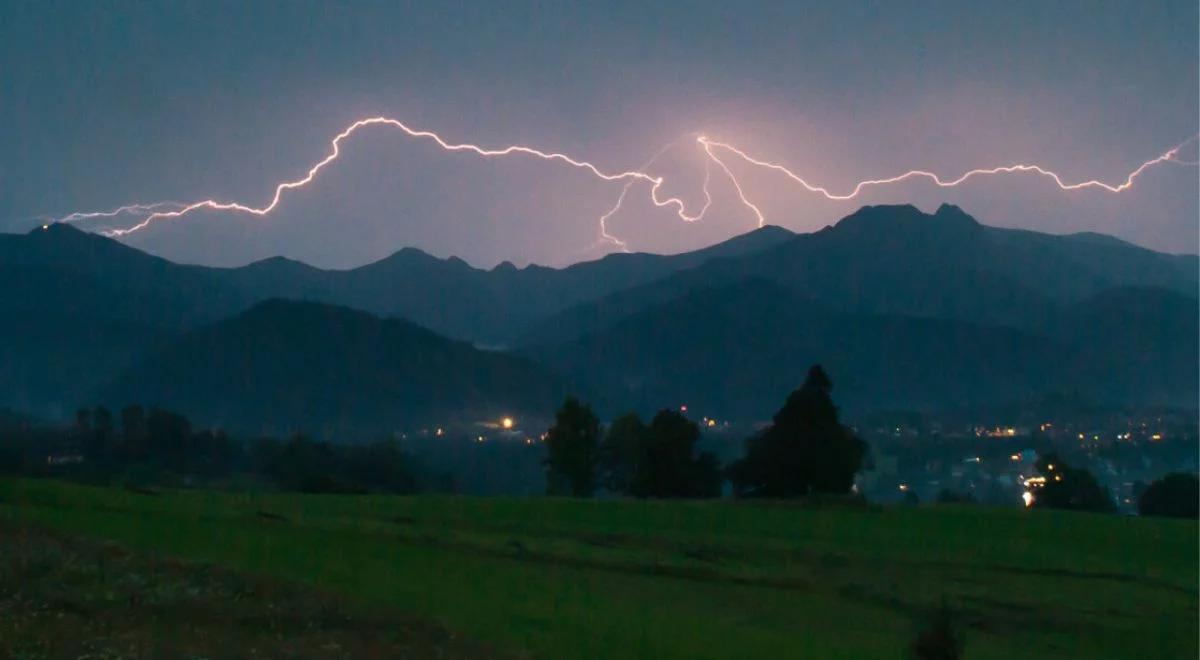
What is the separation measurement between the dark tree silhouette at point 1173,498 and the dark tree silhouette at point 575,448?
27.8 m

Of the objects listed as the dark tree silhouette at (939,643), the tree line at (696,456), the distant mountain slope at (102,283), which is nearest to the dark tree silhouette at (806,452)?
the tree line at (696,456)

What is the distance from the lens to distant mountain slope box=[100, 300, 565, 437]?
106750mm

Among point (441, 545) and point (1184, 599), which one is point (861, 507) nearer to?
point (1184, 599)

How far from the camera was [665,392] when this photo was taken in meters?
138

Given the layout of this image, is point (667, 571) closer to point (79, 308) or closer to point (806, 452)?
point (806, 452)

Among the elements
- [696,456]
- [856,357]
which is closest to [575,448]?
[696,456]

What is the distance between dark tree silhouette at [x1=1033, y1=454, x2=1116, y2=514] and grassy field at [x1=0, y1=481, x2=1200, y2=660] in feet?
78.3

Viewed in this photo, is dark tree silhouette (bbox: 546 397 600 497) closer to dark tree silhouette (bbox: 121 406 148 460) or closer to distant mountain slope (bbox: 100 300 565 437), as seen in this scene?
dark tree silhouette (bbox: 121 406 148 460)

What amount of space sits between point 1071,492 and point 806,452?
20101mm

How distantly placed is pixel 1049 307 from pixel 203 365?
14025 cm

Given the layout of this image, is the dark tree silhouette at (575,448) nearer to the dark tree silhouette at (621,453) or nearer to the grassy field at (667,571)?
the dark tree silhouette at (621,453)

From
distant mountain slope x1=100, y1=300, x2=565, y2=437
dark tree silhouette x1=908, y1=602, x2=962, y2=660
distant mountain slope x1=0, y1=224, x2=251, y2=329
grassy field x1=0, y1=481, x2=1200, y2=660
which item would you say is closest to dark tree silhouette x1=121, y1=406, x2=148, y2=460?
distant mountain slope x1=100, y1=300, x2=565, y2=437

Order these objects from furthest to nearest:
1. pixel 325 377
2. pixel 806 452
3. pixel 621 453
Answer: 1. pixel 325 377
2. pixel 621 453
3. pixel 806 452

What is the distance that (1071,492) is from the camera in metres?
59.7
